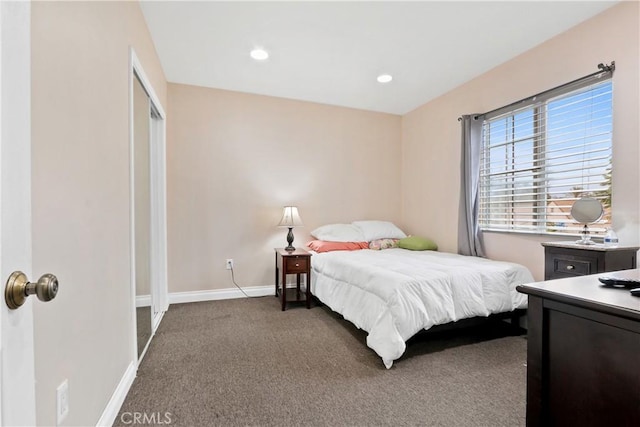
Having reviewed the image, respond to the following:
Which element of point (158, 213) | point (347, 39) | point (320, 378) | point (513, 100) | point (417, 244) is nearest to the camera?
point (320, 378)

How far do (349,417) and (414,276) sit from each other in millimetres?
1081

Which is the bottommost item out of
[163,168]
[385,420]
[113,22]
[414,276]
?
[385,420]

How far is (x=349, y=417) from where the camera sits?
1631mm

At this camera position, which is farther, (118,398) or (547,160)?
(547,160)

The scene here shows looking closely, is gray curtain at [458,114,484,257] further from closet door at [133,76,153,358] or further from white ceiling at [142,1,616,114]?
closet door at [133,76,153,358]

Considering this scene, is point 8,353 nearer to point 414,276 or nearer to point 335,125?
point 414,276

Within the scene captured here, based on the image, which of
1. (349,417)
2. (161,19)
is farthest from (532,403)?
(161,19)

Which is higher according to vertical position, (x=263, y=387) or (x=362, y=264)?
(x=362, y=264)

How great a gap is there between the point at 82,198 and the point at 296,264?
89.7 inches

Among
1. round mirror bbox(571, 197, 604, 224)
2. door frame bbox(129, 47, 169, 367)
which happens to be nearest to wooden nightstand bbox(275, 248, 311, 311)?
door frame bbox(129, 47, 169, 367)

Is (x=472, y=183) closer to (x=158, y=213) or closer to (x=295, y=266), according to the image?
(x=295, y=266)

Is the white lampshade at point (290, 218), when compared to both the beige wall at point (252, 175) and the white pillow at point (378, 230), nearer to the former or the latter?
the beige wall at point (252, 175)

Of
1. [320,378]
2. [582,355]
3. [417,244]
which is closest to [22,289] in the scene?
[582,355]

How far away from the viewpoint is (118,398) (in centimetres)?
168
